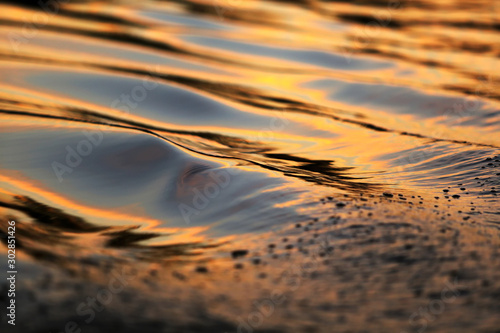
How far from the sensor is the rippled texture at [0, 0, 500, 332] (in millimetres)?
1630

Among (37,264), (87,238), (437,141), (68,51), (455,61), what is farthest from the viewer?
(455,61)

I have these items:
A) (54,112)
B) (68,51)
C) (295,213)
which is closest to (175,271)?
(295,213)

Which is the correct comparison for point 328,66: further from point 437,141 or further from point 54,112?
point 54,112

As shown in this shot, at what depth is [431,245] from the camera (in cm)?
185

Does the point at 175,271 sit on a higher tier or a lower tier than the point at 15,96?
lower

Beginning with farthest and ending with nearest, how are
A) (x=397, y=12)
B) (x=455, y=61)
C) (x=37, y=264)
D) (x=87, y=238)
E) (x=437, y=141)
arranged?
(x=397, y=12) < (x=455, y=61) < (x=437, y=141) < (x=87, y=238) < (x=37, y=264)

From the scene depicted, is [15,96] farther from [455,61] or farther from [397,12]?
[397,12]

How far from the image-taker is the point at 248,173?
7.89 ft

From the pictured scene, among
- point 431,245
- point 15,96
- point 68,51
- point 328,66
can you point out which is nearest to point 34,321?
point 431,245

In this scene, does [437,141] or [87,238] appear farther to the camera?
[437,141]

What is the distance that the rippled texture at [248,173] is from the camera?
64.2 inches

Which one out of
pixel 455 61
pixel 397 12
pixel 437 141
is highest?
pixel 397 12

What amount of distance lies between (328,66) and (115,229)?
273 centimetres

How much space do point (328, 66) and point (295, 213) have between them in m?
2.52
